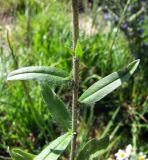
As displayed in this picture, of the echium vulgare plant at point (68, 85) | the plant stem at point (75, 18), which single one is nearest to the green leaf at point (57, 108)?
the echium vulgare plant at point (68, 85)

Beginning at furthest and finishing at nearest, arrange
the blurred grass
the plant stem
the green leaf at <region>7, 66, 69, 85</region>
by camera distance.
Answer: the blurred grass, the green leaf at <region>7, 66, 69, 85</region>, the plant stem

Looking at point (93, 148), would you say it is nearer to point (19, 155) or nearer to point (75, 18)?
point (19, 155)

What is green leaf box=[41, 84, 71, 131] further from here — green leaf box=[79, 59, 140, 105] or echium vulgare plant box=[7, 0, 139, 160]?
green leaf box=[79, 59, 140, 105]

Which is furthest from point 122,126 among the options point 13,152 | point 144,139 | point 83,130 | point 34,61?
point 13,152

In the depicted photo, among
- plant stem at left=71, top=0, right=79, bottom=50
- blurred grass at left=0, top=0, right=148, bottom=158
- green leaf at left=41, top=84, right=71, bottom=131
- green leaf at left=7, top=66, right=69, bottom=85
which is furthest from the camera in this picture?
blurred grass at left=0, top=0, right=148, bottom=158

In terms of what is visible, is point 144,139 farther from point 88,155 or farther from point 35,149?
point 88,155

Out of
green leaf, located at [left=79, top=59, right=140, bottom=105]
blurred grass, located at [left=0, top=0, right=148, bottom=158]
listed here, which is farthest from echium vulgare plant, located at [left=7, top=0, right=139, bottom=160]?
blurred grass, located at [left=0, top=0, right=148, bottom=158]
